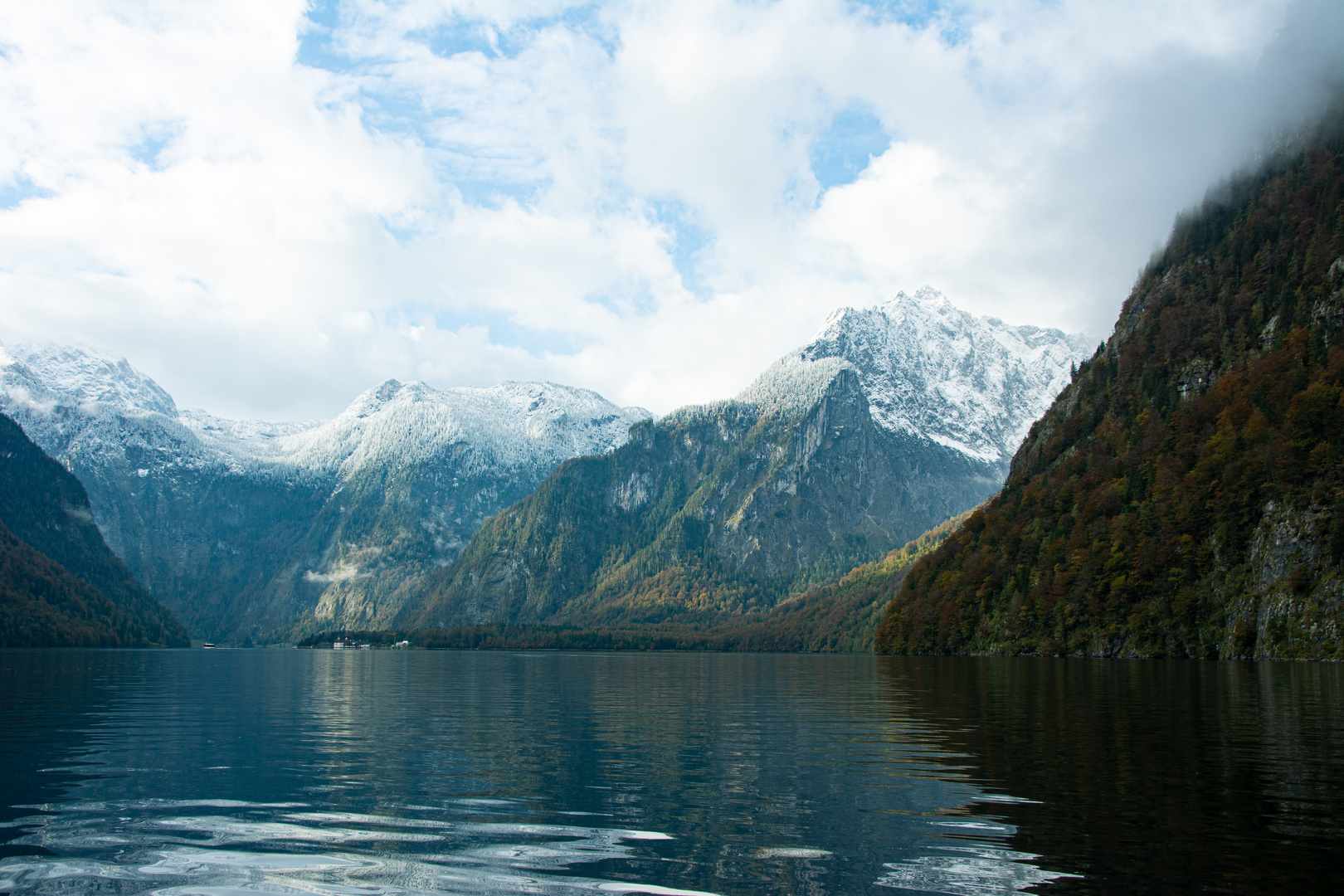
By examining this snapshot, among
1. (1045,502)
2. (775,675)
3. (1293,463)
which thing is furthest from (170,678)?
(1045,502)

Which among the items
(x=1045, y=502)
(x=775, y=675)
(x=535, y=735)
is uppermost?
(x=1045, y=502)

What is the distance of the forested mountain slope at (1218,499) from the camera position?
119 metres

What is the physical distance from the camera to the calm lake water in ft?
58.6

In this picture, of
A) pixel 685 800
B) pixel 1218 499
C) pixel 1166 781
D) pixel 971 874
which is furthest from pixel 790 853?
pixel 1218 499

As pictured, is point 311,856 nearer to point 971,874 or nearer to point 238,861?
point 238,861

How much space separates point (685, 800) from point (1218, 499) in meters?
140

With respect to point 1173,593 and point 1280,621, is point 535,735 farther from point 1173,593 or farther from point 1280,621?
point 1173,593

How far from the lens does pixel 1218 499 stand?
137 m

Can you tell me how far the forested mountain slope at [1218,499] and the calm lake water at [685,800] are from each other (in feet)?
242

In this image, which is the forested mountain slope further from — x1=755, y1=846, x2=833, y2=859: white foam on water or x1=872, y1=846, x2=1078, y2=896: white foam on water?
x1=755, y1=846, x2=833, y2=859: white foam on water

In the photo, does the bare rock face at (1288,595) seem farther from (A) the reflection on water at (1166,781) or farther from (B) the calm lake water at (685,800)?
(B) the calm lake water at (685,800)

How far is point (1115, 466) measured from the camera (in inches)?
7077

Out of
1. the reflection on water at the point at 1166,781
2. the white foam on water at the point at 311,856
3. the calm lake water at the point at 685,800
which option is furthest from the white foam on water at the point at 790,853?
the reflection on water at the point at 1166,781

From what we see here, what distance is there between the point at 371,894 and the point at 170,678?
4167 inches
